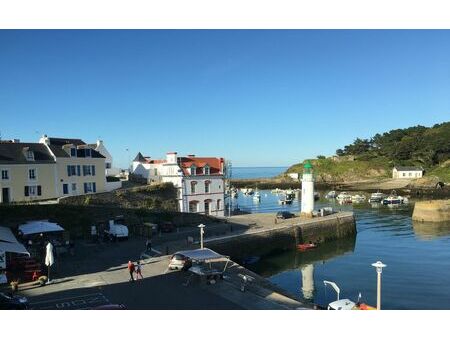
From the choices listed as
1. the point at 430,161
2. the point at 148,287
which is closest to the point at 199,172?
the point at 148,287

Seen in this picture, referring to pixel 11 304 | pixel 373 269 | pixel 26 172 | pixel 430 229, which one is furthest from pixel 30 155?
pixel 430 229

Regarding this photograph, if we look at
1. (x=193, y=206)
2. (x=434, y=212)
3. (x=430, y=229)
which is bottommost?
(x=430, y=229)

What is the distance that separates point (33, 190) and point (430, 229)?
45292mm

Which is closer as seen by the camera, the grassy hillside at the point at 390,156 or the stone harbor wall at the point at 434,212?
the stone harbor wall at the point at 434,212

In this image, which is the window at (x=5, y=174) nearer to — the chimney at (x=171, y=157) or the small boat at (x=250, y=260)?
the chimney at (x=171, y=157)

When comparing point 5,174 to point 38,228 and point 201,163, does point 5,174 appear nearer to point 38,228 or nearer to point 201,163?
point 38,228

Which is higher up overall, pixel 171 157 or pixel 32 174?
pixel 171 157

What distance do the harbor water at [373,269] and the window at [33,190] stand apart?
21.8 m

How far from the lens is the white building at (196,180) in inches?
2028

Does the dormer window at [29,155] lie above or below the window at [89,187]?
above

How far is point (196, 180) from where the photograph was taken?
52344 millimetres

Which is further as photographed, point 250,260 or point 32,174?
point 32,174

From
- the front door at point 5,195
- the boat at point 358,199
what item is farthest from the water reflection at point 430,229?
the front door at point 5,195

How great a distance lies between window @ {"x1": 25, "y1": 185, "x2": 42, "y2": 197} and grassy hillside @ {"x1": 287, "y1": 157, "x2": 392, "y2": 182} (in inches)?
4133
